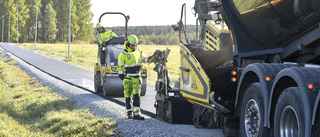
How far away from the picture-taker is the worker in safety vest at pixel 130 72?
35.4 feet

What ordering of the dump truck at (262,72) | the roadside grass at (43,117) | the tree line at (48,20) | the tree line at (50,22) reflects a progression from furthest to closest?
the tree line at (48,20)
the tree line at (50,22)
the roadside grass at (43,117)
the dump truck at (262,72)

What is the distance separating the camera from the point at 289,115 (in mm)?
5051

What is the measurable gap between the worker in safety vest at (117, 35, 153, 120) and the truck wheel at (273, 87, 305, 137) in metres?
5.81

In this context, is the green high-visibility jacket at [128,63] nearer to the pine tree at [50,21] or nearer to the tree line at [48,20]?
the tree line at [48,20]

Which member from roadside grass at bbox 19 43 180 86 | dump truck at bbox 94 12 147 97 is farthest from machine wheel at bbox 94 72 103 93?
roadside grass at bbox 19 43 180 86

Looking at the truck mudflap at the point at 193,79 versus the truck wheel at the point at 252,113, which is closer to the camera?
the truck wheel at the point at 252,113

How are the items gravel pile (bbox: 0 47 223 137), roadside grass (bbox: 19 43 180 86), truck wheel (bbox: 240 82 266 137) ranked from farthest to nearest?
roadside grass (bbox: 19 43 180 86) → gravel pile (bbox: 0 47 223 137) → truck wheel (bbox: 240 82 266 137)

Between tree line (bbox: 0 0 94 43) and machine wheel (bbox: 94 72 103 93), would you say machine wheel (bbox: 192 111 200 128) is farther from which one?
tree line (bbox: 0 0 94 43)

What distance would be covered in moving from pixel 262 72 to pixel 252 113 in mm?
643

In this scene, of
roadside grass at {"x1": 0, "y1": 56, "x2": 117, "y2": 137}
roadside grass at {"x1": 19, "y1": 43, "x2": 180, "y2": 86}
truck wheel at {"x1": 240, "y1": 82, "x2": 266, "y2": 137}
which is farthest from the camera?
roadside grass at {"x1": 19, "y1": 43, "x2": 180, "y2": 86}

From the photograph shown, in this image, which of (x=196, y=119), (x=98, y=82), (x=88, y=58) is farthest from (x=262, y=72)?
(x=88, y=58)

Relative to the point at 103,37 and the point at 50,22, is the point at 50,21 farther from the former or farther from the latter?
the point at 103,37

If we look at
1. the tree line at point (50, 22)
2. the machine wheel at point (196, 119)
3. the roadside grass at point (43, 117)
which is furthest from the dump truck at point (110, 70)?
the tree line at point (50, 22)

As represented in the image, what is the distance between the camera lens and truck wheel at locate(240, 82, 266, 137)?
5.70m
